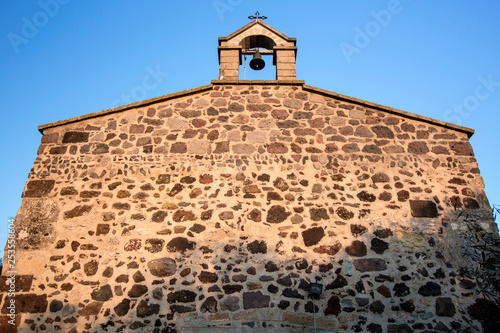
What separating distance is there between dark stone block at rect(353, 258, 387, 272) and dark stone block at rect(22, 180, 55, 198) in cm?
501

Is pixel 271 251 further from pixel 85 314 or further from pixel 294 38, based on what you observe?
pixel 294 38

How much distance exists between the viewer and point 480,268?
552cm

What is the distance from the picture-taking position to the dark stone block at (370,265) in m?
5.50

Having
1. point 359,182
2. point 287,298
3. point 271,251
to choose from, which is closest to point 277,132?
point 359,182

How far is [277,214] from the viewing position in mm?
5887

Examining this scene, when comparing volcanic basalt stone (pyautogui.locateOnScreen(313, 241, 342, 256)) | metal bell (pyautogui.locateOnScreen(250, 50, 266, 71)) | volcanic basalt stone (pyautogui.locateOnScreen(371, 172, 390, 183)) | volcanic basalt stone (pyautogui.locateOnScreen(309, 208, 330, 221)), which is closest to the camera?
volcanic basalt stone (pyautogui.locateOnScreen(313, 241, 342, 256))

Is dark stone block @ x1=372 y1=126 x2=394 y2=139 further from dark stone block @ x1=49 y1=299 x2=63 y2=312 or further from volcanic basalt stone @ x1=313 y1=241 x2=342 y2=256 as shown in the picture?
dark stone block @ x1=49 y1=299 x2=63 y2=312

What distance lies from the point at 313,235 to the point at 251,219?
0.98 m

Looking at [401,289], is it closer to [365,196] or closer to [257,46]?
[365,196]

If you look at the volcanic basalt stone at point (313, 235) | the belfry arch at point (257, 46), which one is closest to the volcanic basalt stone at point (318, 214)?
the volcanic basalt stone at point (313, 235)

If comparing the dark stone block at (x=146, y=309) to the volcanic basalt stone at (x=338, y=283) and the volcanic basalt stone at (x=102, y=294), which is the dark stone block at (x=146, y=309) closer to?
the volcanic basalt stone at (x=102, y=294)

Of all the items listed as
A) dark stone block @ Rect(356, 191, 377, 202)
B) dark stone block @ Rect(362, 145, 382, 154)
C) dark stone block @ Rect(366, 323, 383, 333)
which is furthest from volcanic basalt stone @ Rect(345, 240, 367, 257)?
dark stone block @ Rect(362, 145, 382, 154)

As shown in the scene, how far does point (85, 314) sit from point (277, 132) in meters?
4.12
